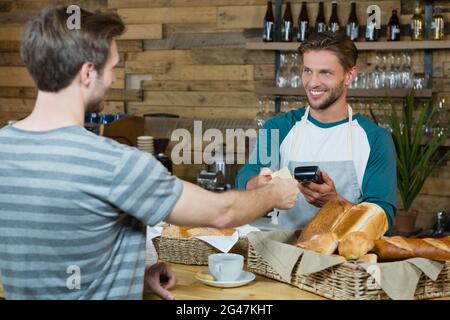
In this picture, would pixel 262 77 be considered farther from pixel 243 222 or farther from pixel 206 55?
pixel 243 222

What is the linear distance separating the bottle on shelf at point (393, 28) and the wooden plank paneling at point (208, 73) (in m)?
0.96

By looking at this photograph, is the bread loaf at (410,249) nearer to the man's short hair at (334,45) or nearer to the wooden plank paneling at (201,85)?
the man's short hair at (334,45)

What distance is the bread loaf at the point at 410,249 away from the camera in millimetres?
1724

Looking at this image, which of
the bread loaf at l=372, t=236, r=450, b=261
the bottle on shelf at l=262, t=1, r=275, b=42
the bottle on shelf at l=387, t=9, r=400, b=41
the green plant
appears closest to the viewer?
the bread loaf at l=372, t=236, r=450, b=261

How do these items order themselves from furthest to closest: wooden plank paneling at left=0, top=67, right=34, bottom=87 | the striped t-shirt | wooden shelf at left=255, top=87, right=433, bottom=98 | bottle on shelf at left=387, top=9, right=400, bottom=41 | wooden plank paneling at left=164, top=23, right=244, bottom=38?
wooden plank paneling at left=0, top=67, right=34, bottom=87 → wooden plank paneling at left=164, top=23, right=244, bottom=38 → bottle on shelf at left=387, top=9, right=400, bottom=41 → wooden shelf at left=255, top=87, right=433, bottom=98 → the striped t-shirt

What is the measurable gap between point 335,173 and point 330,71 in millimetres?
383

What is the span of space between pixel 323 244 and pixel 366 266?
0.60 feet

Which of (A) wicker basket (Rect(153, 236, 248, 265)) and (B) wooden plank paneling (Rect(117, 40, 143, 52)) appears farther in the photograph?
(B) wooden plank paneling (Rect(117, 40, 143, 52))

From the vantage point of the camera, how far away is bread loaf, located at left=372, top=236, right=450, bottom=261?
67.9 inches

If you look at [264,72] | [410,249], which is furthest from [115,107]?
[410,249]

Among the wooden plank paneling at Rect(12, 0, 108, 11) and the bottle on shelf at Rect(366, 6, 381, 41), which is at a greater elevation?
the wooden plank paneling at Rect(12, 0, 108, 11)

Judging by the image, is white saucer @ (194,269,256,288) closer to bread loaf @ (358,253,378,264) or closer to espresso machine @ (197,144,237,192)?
bread loaf @ (358,253,378,264)

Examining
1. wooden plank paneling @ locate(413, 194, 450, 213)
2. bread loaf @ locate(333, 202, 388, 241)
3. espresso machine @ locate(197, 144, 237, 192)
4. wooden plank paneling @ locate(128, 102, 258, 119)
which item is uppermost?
wooden plank paneling @ locate(128, 102, 258, 119)

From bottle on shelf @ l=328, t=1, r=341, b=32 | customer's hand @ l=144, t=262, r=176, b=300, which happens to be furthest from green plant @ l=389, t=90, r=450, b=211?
customer's hand @ l=144, t=262, r=176, b=300
